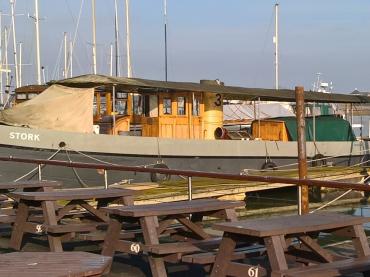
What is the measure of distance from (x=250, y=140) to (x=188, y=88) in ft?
10.0

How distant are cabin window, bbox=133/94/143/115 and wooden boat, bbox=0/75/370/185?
34mm

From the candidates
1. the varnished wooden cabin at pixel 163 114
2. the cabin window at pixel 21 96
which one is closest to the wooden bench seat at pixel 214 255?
the varnished wooden cabin at pixel 163 114

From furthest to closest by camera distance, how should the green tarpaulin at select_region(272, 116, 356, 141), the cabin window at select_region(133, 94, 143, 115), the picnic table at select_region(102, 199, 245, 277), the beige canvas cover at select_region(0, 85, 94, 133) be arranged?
1. the green tarpaulin at select_region(272, 116, 356, 141)
2. the cabin window at select_region(133, 94, 143, 115)
3. the beige canvas cover at select_region(0, 85, 94, 133)
4. the picnic table at select_region(102, 199, 245, 277)

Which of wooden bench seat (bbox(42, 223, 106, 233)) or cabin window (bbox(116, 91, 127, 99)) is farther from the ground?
cabin window (bbox(116, 91, 127, 99))

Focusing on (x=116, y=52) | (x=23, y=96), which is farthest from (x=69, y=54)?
(x=23, y=96)

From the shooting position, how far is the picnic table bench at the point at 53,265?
323 cm

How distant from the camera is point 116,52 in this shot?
39.3m

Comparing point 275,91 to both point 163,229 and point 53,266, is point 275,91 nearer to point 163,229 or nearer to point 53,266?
point 163,229

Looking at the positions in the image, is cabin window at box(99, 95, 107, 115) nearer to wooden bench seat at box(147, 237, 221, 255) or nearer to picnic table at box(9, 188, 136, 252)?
picnic table at box(9, 188, 136, 252)

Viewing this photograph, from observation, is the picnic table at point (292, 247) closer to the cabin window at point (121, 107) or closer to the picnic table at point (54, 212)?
the picnic table at point (54, 212)

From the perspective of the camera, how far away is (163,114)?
21.2 meters

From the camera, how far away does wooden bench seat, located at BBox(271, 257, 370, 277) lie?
4.20 metres

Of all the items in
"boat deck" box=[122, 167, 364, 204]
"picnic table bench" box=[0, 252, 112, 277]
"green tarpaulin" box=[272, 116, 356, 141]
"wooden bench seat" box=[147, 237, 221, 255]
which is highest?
"green tarpaulin" box=[272, 116, 356, 141]

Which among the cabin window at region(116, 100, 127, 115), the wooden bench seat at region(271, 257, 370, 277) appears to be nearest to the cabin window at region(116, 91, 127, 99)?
the cabin window at region(116, 100, 127, 115)
